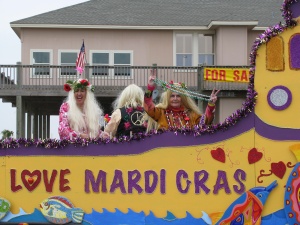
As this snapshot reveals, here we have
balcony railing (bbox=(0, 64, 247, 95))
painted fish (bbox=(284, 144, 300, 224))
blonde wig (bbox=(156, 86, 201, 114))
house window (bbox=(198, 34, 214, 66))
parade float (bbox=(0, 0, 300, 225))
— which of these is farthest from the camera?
house window (bbox=(198, 34, 214, 66))

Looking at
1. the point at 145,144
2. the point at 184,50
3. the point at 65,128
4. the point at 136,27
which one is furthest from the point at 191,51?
the point at 145,144

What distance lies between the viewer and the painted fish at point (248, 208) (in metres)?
4.90

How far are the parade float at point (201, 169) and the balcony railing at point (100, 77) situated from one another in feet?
55.5

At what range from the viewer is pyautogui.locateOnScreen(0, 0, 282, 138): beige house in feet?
73.5

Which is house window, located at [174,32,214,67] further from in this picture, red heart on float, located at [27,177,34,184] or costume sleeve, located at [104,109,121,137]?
red heart on float, located at [27,177,34,184]

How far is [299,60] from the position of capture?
4977mm

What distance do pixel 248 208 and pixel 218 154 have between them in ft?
1.67

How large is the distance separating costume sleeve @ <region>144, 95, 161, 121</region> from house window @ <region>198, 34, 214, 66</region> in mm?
19396

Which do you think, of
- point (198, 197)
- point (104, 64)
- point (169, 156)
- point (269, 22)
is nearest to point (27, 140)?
point (169, 156)

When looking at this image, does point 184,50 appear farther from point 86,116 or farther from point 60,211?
point 60,211

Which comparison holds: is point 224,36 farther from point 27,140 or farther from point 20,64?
point 27,140

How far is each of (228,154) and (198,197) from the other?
443 millimetres

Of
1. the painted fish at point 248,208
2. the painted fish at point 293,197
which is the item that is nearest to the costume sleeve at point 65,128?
the painted fish at point 248,208

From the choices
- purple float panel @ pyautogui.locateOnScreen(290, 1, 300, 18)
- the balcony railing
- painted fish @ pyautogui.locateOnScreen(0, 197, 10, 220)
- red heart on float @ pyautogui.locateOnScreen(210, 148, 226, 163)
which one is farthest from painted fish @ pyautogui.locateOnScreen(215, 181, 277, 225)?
the balcony railing
